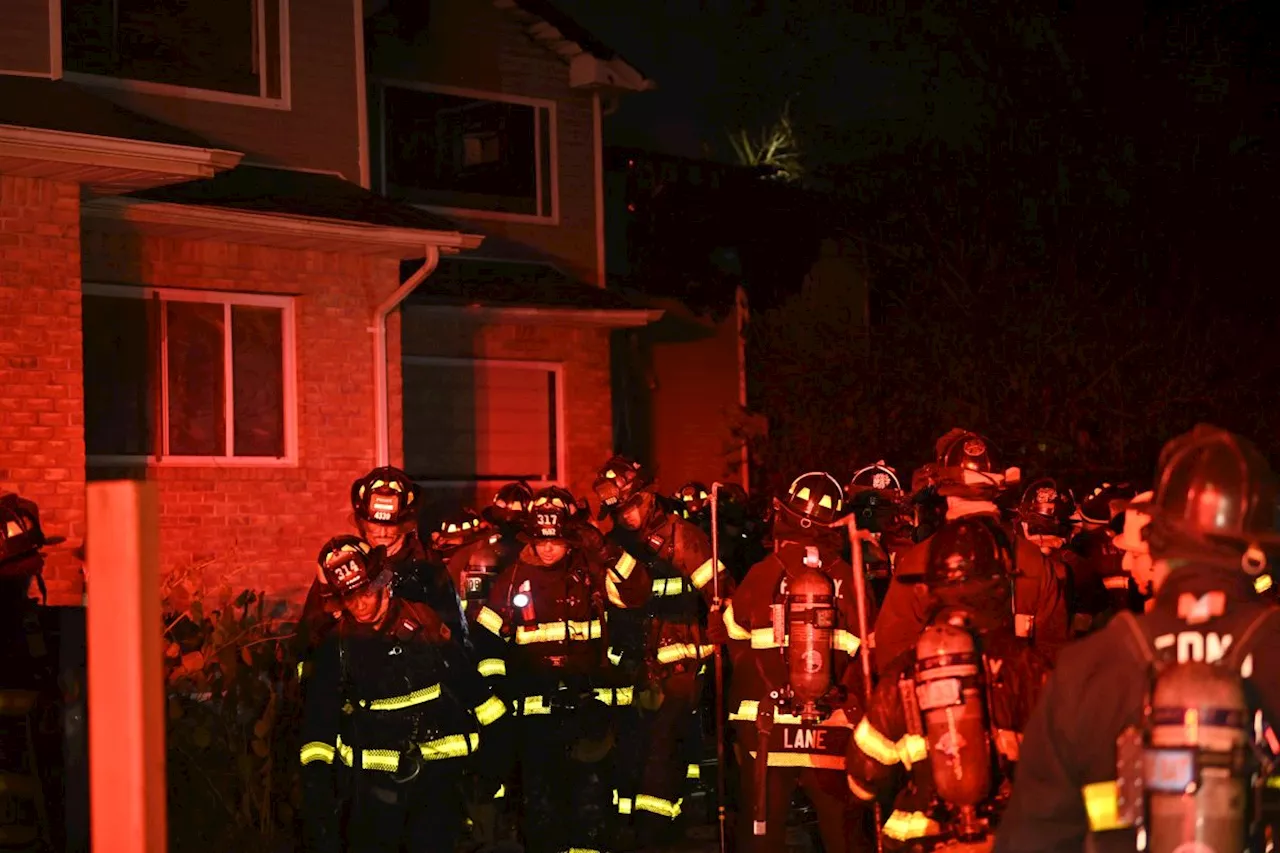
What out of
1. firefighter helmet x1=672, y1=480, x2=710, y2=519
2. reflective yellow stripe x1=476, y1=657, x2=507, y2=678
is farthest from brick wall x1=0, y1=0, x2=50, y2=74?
reflective yellow stripe x1=476, y1=657, x2=507, y2=678

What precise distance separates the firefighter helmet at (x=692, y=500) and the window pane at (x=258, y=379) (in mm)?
3279

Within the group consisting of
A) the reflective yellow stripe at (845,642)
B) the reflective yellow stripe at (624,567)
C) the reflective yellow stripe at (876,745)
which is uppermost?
the reflective yellow stripe at (624,567)

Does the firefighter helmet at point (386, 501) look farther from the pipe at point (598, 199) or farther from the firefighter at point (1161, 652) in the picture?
the pipe at point (598, 199)

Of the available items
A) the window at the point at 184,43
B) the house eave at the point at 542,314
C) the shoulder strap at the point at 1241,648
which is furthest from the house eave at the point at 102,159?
the shoulder strap at the point at 1241,648

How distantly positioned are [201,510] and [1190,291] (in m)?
9.07

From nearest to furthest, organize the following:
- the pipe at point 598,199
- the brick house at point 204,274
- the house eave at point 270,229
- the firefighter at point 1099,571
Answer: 1. the brick house at point 204,274
2. the firefighter at point 1099,571
3. the house eave at point 270,229
4. the pipe at point 598,199

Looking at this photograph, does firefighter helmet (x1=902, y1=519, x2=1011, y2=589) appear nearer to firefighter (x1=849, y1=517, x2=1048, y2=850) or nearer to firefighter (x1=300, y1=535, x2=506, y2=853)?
firefighter (x1=849, y1=517, x2=1048, y2=850)

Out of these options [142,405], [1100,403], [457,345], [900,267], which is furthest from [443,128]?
[1100,403]

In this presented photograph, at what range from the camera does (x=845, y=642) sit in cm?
859

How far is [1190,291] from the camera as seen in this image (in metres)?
16.6

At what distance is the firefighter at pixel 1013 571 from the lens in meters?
7.82

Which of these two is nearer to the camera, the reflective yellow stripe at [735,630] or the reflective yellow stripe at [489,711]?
the reflective yellow stripe at [735,630]

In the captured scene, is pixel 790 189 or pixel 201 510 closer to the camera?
pixel 201 510

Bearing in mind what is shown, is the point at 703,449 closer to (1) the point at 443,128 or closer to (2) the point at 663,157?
(2) the point at 663,157
